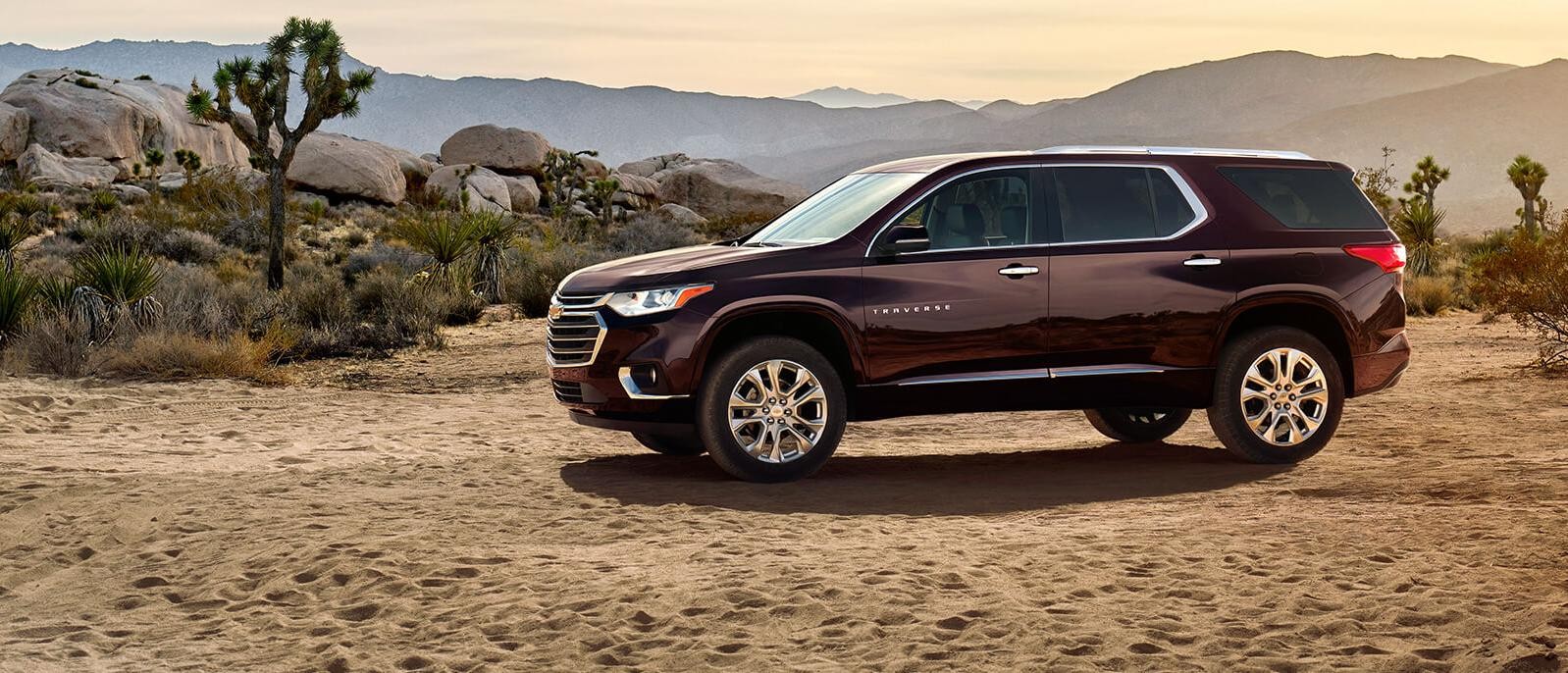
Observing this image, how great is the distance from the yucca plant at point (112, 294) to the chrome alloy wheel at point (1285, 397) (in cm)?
1137

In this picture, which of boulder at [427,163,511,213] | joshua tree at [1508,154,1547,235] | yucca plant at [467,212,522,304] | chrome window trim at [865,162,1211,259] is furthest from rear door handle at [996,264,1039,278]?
boulder at [427,163,511,213]

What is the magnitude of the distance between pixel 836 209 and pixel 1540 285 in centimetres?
960

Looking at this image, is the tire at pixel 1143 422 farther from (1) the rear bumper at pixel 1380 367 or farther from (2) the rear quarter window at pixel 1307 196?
(2) the rear quarter window at pixel 1307 196

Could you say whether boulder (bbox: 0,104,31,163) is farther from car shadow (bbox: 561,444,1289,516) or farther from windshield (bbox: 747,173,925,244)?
windshield (bbox: 747,173,925,244)

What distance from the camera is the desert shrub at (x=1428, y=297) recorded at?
1033 inches

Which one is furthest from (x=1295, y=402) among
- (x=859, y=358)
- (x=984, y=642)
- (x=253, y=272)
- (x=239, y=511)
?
(x=253, y=272)

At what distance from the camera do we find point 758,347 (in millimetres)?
9102

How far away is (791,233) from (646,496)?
6.27ft

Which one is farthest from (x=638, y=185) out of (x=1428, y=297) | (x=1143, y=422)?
(x=1143, y=422)

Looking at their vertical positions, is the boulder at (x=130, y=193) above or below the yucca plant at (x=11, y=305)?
above

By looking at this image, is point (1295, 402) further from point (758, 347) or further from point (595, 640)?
point (595, 640)

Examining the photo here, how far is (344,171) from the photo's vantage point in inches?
2240

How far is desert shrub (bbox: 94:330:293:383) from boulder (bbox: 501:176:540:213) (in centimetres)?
4768

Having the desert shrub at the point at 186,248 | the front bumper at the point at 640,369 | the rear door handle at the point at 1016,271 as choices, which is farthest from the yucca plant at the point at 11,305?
the desert shrub at the point at 186,248
